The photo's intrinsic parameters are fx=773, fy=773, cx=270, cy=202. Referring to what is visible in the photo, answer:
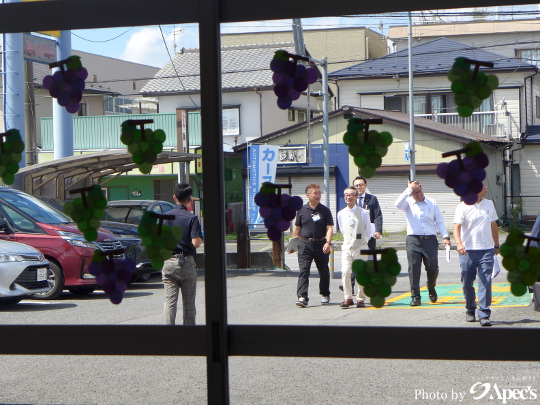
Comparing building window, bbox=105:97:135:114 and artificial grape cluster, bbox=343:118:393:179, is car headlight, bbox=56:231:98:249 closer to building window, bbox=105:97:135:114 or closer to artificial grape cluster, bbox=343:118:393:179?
artificial grape cluster, bbox=343:118:393:179

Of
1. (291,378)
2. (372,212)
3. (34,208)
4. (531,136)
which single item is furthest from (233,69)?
(291,378)

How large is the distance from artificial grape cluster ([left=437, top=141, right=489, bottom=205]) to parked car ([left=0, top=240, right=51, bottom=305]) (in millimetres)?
8577

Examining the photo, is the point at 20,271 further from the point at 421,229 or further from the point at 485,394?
the point at 485,394

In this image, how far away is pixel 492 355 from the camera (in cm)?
214

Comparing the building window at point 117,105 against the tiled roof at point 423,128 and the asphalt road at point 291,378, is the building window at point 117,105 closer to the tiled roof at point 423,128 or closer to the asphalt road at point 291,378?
the tiled roof at point 423,128

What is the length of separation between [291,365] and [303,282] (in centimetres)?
316

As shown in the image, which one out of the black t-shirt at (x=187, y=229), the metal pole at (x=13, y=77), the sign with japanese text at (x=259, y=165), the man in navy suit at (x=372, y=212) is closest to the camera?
the black t-shirt at (x=187, y=229)

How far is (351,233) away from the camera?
981 cm

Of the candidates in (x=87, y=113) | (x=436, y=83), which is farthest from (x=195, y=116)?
(x=436, y=83)

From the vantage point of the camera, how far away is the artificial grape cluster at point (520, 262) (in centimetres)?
231

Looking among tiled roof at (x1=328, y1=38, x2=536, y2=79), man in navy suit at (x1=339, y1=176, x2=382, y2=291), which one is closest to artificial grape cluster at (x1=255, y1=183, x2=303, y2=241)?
man in navy suit at (x1=339, y1=176, x2=382, y2=291)

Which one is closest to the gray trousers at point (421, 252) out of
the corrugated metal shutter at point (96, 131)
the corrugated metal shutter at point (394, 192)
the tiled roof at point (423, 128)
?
the tiled roof at point (423, 128)

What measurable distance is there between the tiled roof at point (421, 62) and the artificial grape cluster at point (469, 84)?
76.5 feet

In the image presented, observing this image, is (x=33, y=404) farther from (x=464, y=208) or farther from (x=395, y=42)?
(x=395, y=42)
